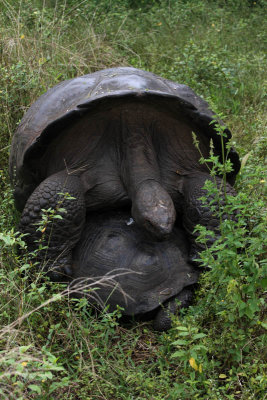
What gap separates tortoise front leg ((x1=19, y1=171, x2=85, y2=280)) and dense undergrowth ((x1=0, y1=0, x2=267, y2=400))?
123 millimetres

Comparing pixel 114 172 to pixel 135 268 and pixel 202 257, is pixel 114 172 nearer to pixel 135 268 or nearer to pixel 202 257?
pixel 135 268

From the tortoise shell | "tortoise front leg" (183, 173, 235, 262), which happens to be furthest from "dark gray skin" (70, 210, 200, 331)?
the tortoise shell

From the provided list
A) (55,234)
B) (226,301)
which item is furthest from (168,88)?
(226,301)

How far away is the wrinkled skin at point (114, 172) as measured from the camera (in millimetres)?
3176

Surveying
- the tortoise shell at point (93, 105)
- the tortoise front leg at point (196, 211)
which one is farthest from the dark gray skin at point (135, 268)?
the tortoise shell at point (93, 105)

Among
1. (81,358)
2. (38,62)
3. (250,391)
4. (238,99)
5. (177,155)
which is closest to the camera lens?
(250,391)

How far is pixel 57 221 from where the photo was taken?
3145 millimetres

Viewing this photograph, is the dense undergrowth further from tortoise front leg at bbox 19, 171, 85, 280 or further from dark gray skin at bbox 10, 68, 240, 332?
dark gray skin at bbox 10, 68, 240, 332

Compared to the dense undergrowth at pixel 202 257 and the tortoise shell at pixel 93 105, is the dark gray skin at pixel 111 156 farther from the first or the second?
the dense undergrowth at pixel 202 257

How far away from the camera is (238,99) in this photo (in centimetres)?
551

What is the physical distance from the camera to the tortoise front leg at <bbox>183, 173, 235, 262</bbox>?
3242mm

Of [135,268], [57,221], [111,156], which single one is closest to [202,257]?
[135,268]

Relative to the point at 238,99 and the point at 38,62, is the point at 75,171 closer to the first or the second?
the point at 38,62

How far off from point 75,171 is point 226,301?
118 centimetres
